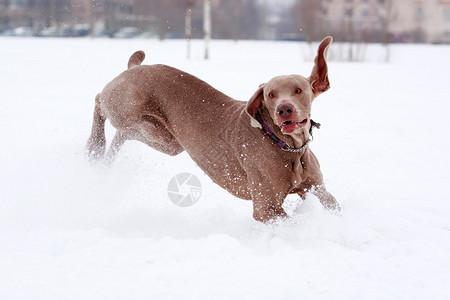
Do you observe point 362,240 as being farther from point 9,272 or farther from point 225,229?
point 9,272

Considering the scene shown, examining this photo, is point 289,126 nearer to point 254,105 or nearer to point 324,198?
point 254,105

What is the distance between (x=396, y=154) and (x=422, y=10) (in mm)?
17532

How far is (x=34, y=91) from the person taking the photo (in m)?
8.69

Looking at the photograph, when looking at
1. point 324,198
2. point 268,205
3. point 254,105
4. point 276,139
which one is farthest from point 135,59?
point 324,198

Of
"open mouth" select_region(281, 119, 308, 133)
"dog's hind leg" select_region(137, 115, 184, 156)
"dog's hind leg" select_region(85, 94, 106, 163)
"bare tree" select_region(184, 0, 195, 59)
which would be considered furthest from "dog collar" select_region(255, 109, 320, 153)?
"bare tree" select_region(184, 0, 195, 59)

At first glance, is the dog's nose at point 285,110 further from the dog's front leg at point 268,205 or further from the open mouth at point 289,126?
the dog's front leg at point 268,205

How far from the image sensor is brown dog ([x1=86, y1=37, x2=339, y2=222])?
258cm

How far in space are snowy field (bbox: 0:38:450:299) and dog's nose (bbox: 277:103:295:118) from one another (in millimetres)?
644

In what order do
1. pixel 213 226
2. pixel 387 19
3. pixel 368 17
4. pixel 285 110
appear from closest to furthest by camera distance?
pixel 285 110 → pixel 213 226 → pixel 387 19 → pixel 368 17

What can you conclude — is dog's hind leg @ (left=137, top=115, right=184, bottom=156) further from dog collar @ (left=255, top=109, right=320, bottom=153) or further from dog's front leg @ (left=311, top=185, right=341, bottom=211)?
dog's front leg @ (left=311, top=185, right=341, bottom=211)

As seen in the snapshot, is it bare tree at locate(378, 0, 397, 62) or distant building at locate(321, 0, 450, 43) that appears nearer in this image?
distant building at locate(321, 0, 450, 43)

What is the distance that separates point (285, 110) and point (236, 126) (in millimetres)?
542

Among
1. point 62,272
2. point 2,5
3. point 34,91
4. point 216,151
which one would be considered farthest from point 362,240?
point 2,5

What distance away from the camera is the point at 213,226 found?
294 centimetres
